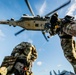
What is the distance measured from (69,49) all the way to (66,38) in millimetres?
1028

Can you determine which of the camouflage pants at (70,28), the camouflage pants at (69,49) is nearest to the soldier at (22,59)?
the camouflage pants at (70,28)

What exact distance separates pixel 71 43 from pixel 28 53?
3.74 metres

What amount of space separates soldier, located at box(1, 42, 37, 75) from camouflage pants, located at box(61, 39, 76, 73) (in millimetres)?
2136

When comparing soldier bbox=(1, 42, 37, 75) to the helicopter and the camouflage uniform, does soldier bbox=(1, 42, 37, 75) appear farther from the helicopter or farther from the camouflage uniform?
the helicopter

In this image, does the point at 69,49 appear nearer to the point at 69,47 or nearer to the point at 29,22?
the point at 69,47

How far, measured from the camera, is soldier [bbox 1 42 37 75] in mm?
7641

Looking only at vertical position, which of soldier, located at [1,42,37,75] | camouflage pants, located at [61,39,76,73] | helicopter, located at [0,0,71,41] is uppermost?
helicopter, located at [0,0,71,41]

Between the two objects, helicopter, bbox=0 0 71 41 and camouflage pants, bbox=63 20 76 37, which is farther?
helicopter, bbox=0 0 71 41

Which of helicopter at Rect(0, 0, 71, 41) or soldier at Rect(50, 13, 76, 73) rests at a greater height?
helicopter at Rect(0, 0, 71, 41)

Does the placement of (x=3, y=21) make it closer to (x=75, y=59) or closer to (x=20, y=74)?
(x=75, y=59)

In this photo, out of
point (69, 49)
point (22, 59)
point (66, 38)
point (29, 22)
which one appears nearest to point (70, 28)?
point (69, 49)

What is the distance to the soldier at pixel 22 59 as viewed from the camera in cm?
764

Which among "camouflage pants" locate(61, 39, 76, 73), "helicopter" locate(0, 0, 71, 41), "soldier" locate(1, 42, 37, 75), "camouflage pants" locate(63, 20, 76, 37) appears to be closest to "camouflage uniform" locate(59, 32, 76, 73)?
"camouflage pants" locate(61, 39, 76, 73)

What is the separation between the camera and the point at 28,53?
27.0 ft
